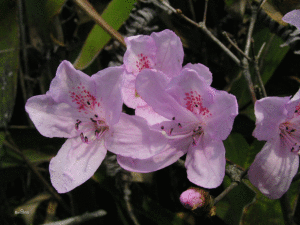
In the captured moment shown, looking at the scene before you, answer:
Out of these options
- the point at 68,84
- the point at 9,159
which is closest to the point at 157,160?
the point at 68,84

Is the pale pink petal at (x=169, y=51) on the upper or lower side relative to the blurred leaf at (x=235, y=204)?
upper

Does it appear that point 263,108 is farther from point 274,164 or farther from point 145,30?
point 145,30

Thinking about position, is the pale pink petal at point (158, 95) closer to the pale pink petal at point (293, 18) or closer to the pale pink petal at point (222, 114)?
the pale pink petal at point (222, 114)

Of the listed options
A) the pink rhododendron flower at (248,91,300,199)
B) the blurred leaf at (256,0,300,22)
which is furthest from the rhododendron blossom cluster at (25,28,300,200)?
the blurred leaf at (256,0,300,22)

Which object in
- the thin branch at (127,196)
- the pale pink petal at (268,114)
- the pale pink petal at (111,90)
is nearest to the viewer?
the pale pink petal at (268,114)

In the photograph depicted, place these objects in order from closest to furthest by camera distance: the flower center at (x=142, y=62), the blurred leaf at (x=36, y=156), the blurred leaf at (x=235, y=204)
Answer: the flower center at (x=142, y=62) → the blurred leaf at (x=235, y=204) → the blurred leaf at (x=36, y=156)

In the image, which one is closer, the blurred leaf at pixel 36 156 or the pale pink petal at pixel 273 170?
the pale pink petal at pixel 273 170

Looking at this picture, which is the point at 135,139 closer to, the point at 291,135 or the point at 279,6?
the point at 291,135

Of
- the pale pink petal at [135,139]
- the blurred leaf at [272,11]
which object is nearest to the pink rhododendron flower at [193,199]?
the pale pink petal at [135,139]

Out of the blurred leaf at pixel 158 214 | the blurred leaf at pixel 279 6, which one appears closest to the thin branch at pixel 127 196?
the blurred leaf at pixel 158 214

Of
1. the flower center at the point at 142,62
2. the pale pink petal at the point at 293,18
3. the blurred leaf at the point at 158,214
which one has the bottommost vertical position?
the blurred leaf at the point at 158,214
